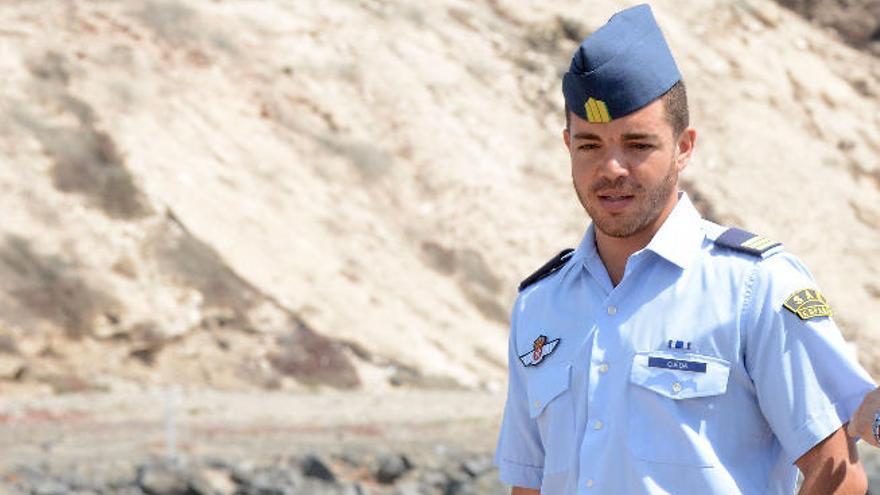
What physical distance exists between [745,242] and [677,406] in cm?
32

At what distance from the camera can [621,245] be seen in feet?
9.78

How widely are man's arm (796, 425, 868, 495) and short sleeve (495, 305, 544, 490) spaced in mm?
586

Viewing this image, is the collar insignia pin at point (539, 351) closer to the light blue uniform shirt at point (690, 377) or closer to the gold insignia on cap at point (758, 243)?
the light blue uniform shirt at point (690, 377)

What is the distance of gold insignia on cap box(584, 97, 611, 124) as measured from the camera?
2893mm

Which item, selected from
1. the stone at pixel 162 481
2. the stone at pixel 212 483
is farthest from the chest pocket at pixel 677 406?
the stone at pixel 162 481

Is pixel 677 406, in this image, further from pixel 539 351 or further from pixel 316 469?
pixel 316 469

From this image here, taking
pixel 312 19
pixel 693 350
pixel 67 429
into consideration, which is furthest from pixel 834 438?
pixel 312 19

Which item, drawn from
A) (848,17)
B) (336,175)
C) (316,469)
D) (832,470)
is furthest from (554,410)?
(848,17)

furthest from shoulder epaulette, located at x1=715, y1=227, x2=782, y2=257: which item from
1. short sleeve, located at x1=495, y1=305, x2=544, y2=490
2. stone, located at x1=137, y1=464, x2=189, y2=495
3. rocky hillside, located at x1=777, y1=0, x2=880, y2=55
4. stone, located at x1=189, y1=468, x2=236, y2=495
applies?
rocky hillside, located at x1=777, y1=0, x2=880, y2=55

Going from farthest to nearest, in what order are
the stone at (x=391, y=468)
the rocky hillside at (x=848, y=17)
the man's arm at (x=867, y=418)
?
the rocky hillside at (x=848, y=17)
the stone at (x=391, y=468)
the man's arm at (x=867, y=418)

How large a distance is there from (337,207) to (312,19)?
4460 millimetres

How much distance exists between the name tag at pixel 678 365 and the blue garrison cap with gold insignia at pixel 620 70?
0.45m

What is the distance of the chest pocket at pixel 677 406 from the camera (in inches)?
109

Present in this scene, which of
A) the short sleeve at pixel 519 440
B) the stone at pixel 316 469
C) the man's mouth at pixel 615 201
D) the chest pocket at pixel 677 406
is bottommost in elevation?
the stone at pixel 316 469
